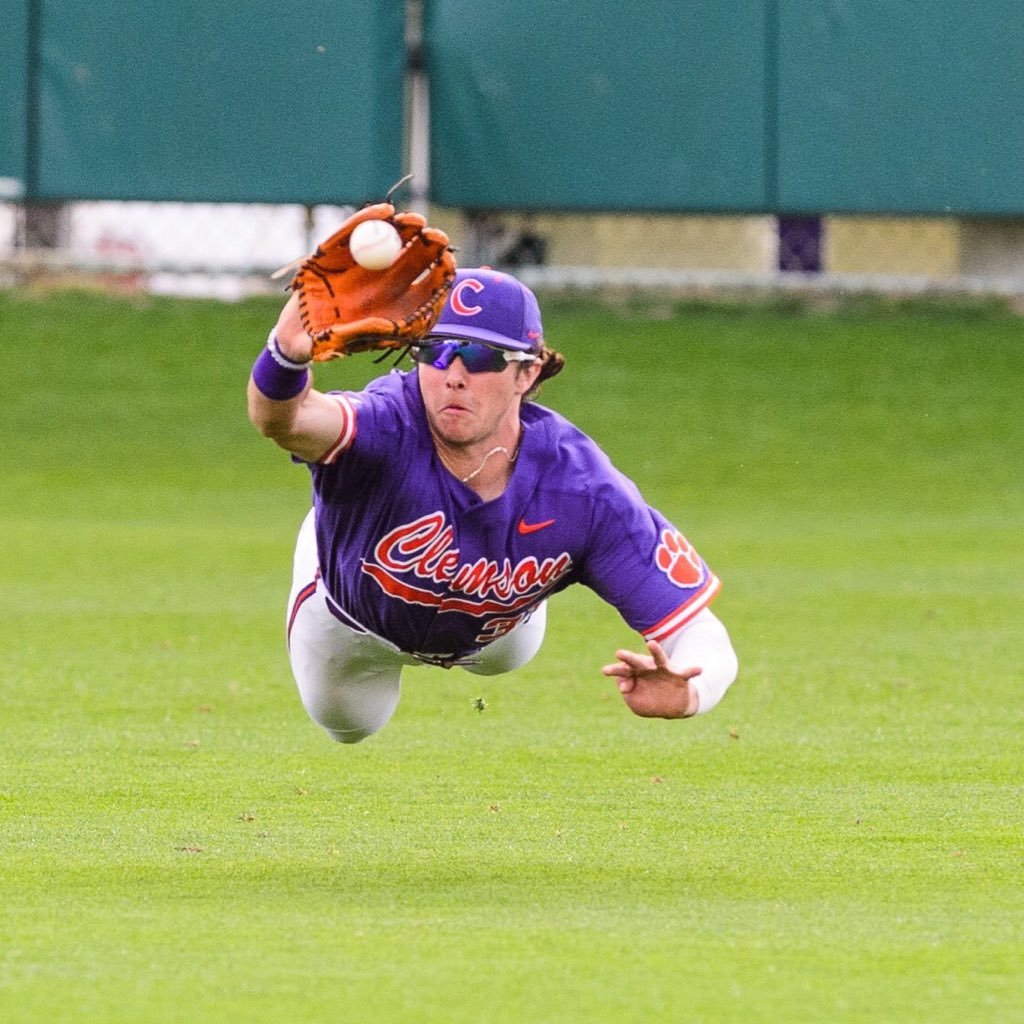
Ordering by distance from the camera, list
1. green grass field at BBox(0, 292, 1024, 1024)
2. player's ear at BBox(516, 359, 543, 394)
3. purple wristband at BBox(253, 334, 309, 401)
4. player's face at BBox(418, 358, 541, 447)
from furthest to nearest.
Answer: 1. player's ear at BBox(516, 359, 543, 394)
2. player's face at BBox(418, 358, 541, 447)
3. purple wristband at BBox(253, 334, 309, 401)
4. green grass field at BBox(0, 292, 1024, 1024)

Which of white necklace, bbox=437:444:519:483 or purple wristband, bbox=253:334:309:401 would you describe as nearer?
purple wristband, bbox=253:334:309:401

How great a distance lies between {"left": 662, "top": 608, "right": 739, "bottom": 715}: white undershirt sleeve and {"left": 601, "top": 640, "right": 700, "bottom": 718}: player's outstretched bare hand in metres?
0.07

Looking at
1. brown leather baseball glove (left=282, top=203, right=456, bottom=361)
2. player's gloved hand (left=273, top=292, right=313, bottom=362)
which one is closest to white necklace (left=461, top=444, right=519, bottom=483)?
brown leather baseball glove (left=282, top=203, right=456, bottom=361)

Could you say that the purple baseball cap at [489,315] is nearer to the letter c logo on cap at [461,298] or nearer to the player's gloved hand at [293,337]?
the letter c logo on cap at [461,298]

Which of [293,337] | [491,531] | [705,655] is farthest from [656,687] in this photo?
[293,337]

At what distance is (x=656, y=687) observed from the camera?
5547 mm

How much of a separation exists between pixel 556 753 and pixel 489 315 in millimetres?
2912

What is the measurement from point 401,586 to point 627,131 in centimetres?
1396

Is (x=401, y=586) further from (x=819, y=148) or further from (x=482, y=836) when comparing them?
(x=819, y=148)

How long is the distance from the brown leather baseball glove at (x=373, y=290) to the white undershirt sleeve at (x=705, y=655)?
1.06 m

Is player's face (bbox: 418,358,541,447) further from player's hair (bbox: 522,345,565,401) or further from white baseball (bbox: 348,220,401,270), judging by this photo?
white baseball (bbox: 348,220,401,270)

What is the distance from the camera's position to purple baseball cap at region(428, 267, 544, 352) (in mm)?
5930

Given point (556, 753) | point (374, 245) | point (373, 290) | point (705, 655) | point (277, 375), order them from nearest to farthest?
point (277, 375) < point (374, 245) < point (373, 290) < point (705, 655) < point (556, 753)

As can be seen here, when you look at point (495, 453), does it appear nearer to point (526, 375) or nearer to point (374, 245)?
point (526, 375)
